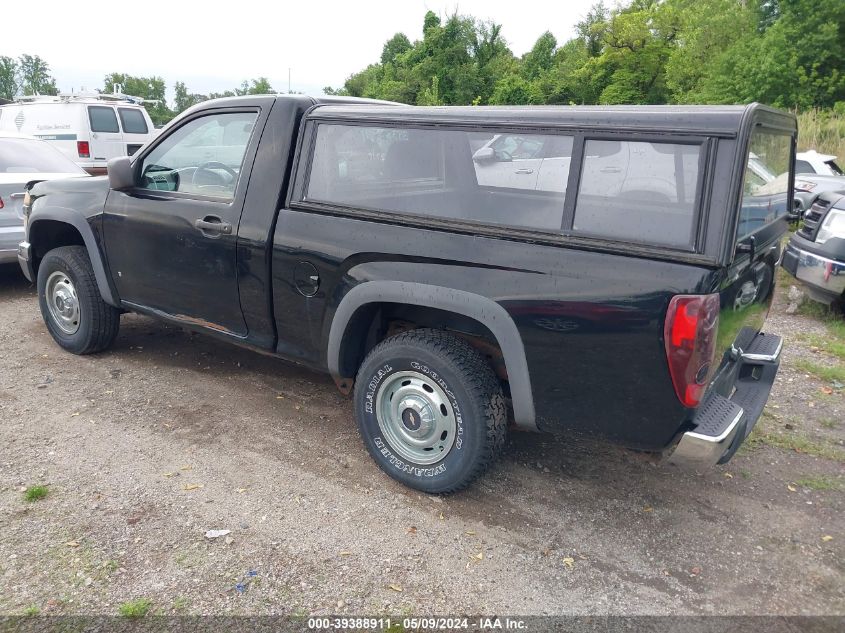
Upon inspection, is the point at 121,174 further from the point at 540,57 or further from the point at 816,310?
the point at 540,57

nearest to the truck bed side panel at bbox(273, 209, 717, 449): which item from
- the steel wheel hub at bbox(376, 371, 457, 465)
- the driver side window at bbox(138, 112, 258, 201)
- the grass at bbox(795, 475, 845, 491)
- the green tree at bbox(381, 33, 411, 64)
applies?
the steel wheel hub at bbox(376, 371, 457, 465)

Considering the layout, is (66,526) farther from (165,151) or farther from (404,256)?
(165,151)

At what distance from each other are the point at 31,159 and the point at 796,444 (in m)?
7.60

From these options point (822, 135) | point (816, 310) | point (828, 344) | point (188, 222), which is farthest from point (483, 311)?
point (822, 135)

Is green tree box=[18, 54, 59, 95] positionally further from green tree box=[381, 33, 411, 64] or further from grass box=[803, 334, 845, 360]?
grass box=[803, 334, 845, 360]

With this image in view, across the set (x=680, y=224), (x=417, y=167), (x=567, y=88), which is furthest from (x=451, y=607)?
(x=567, y=88)

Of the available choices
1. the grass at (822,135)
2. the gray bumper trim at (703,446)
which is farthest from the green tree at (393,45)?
the gray bumper trim at (703,446)

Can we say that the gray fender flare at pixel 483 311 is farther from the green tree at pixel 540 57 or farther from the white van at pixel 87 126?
the green tree at pixel 540 57

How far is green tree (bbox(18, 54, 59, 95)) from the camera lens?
5609cm

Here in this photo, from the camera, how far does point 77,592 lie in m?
2.70

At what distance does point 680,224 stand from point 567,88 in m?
40.0

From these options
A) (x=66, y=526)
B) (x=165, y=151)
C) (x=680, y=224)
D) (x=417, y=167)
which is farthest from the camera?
(x=165, y=151)

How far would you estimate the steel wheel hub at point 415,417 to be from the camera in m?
3.33

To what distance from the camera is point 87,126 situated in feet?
43.4
